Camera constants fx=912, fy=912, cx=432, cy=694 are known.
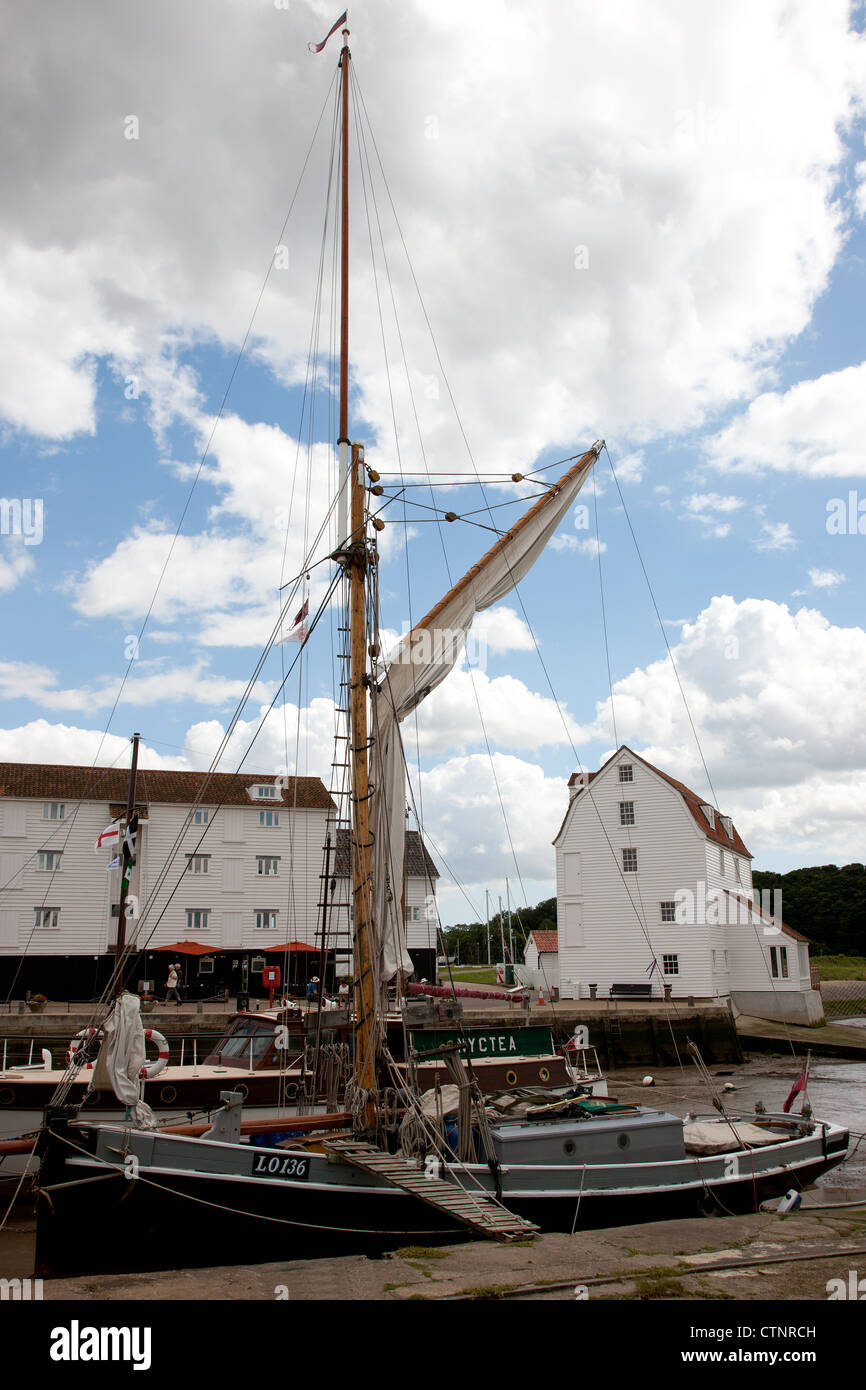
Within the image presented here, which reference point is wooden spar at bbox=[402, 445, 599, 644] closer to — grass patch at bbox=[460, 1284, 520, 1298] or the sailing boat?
the sailing boat

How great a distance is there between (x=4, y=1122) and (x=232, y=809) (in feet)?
101

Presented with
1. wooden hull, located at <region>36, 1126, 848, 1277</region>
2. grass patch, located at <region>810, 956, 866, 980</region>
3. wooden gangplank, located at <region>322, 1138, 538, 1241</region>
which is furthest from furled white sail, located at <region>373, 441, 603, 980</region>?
grass patch, located at <region>810, 956, 866, 980</region>

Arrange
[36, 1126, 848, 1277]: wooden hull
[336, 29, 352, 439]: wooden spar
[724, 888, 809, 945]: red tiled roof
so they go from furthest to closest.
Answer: [724, 888, 809, 945]: red tiled roof → [336, 29, 352, 439]: wooden spar → [36, 1126, 848, 1277]: wooden hull

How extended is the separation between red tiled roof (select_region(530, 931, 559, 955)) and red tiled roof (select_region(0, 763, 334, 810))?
656 inches

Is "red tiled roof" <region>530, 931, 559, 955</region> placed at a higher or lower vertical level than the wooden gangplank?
higher

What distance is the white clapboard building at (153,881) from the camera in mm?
45500

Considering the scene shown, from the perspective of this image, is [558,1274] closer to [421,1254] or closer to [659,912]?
[421,1254]

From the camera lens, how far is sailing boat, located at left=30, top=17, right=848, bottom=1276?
39.4ft

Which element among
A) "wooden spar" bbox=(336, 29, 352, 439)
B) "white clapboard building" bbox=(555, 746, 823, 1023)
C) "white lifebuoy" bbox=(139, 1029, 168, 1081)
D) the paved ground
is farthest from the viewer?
"white clapboard building" bbox=(555, 746, 823, 1023)

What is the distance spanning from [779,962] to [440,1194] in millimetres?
39008

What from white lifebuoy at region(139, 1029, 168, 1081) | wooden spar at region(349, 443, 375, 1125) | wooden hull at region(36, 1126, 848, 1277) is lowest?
wooden hull at region(36, 1126, 848, 1277)

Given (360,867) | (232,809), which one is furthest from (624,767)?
(360,867)

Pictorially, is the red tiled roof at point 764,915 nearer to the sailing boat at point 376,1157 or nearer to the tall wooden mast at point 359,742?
the sailing boat at point 376,1157

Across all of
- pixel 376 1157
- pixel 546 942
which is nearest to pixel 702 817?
pixel 546 942
